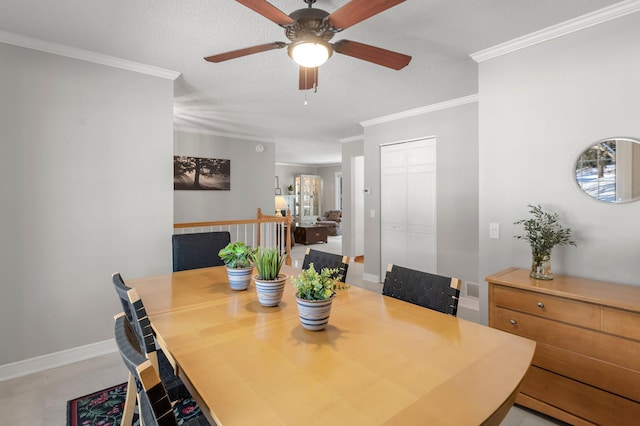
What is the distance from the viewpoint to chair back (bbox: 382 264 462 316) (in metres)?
1.57

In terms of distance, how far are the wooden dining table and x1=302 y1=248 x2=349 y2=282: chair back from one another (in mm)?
420

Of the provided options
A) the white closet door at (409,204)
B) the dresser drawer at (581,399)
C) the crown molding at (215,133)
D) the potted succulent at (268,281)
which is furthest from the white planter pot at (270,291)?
the crown molding at (215,133)

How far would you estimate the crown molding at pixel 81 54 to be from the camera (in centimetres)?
243

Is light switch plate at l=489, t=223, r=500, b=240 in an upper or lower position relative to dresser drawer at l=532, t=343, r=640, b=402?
upper

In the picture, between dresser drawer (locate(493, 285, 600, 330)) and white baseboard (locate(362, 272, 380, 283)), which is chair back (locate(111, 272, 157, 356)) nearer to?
dresser drawer (locate(493, 285, 600, 330))

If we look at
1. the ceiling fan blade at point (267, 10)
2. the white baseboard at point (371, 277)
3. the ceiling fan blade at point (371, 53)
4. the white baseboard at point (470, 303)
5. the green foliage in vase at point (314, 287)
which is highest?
the ceiling fan blade at point (267, 10)

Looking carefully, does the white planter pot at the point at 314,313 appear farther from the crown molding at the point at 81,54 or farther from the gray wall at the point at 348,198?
the gray wall at the point at 348,198

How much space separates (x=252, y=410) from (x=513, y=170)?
2.53 metres

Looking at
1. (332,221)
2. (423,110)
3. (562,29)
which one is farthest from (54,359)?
(332,221)

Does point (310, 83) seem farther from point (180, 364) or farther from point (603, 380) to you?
point (603, 380)

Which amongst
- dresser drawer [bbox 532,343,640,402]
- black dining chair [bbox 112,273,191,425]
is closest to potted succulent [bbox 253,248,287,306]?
black dining chair [bbox 112,273,191,425]

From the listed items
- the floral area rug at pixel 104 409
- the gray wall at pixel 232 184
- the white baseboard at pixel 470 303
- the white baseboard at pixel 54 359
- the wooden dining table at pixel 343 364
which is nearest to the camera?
the wooden dining table at pixel 343 364

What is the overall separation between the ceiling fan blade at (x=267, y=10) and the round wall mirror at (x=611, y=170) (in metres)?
2.10

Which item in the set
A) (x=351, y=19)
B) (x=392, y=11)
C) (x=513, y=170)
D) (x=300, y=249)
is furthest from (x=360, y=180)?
(x=351, y=19)
